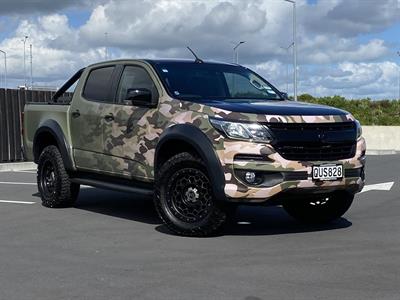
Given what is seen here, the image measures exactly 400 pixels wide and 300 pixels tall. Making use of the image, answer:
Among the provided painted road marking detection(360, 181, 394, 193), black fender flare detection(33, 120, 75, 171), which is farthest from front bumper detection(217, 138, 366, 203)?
painted road marking detection(360, 181, 394, 193)

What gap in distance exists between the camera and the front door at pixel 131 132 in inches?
285

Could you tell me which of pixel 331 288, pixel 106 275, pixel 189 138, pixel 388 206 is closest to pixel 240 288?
pixel 331 288

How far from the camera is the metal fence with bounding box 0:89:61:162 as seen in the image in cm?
1661

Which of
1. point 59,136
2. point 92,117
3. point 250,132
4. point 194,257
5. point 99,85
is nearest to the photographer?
point 194,257

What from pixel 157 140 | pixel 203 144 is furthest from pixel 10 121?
pixel 203 144

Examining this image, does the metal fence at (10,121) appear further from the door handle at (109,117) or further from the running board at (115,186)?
the door handle at (109,117)

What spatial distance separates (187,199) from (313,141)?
1.44m

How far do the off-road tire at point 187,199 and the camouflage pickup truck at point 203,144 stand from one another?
0.04 feet

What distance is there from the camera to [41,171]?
9258mm

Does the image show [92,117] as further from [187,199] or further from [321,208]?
[321,208]

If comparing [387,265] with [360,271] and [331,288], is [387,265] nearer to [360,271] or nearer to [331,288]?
[360,271]

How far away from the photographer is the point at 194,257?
5.86 metres

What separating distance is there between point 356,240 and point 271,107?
1.63 meters

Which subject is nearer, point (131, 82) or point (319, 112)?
point (319, 112)
